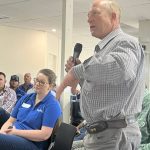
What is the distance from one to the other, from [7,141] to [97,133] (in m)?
1.31

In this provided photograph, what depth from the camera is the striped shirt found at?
136 cm

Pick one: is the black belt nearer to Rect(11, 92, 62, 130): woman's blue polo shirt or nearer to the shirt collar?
the shirt collar

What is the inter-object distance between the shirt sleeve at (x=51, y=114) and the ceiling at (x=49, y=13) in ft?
11.7

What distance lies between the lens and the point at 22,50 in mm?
9227

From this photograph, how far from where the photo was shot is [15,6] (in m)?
6.62

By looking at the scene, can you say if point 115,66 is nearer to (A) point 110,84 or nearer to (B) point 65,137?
(A) point 110,84

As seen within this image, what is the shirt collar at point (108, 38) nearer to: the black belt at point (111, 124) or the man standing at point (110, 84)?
the man standing at point (110, 84)

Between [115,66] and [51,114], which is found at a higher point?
[115,66]

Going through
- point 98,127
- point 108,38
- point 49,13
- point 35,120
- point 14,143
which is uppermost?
point 49,13

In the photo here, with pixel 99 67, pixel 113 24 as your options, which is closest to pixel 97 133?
pixel 99 67

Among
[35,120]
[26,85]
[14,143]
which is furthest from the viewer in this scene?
[26,85]

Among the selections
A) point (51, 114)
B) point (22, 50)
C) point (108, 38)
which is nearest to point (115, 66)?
point (108, 38)

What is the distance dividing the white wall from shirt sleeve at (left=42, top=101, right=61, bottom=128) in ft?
20.7

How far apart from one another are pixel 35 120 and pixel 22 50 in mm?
6637
